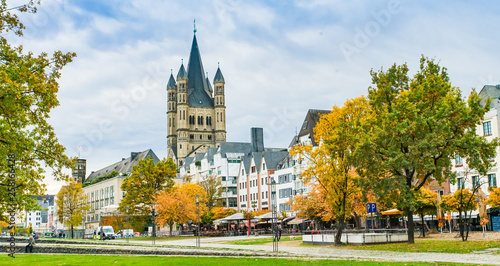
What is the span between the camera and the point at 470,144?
103 ft

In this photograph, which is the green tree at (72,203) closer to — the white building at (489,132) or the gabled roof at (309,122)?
the gabled roof at (309,122)

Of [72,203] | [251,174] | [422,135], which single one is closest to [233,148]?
[251,174]

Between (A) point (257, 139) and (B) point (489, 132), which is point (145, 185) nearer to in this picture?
(A) point (257, 139)

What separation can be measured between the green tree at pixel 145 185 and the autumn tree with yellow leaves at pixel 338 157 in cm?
4400

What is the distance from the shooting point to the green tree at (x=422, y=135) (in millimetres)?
31750

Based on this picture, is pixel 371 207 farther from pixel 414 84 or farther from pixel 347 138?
pixel 414 84

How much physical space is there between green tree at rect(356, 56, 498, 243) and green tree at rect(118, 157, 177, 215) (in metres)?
50.4

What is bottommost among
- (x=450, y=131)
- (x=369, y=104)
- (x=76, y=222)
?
(x=76, y=222)

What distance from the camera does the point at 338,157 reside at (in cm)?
3838

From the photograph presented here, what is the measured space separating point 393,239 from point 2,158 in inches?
1103

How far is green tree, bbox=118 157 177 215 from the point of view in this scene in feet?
261

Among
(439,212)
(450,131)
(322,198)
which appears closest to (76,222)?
(322,198)

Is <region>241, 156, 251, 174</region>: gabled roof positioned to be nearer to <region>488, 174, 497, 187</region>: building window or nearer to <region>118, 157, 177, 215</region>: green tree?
<region>118, 157, 177, 215</region>: green tree

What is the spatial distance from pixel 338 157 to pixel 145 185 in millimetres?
48376
